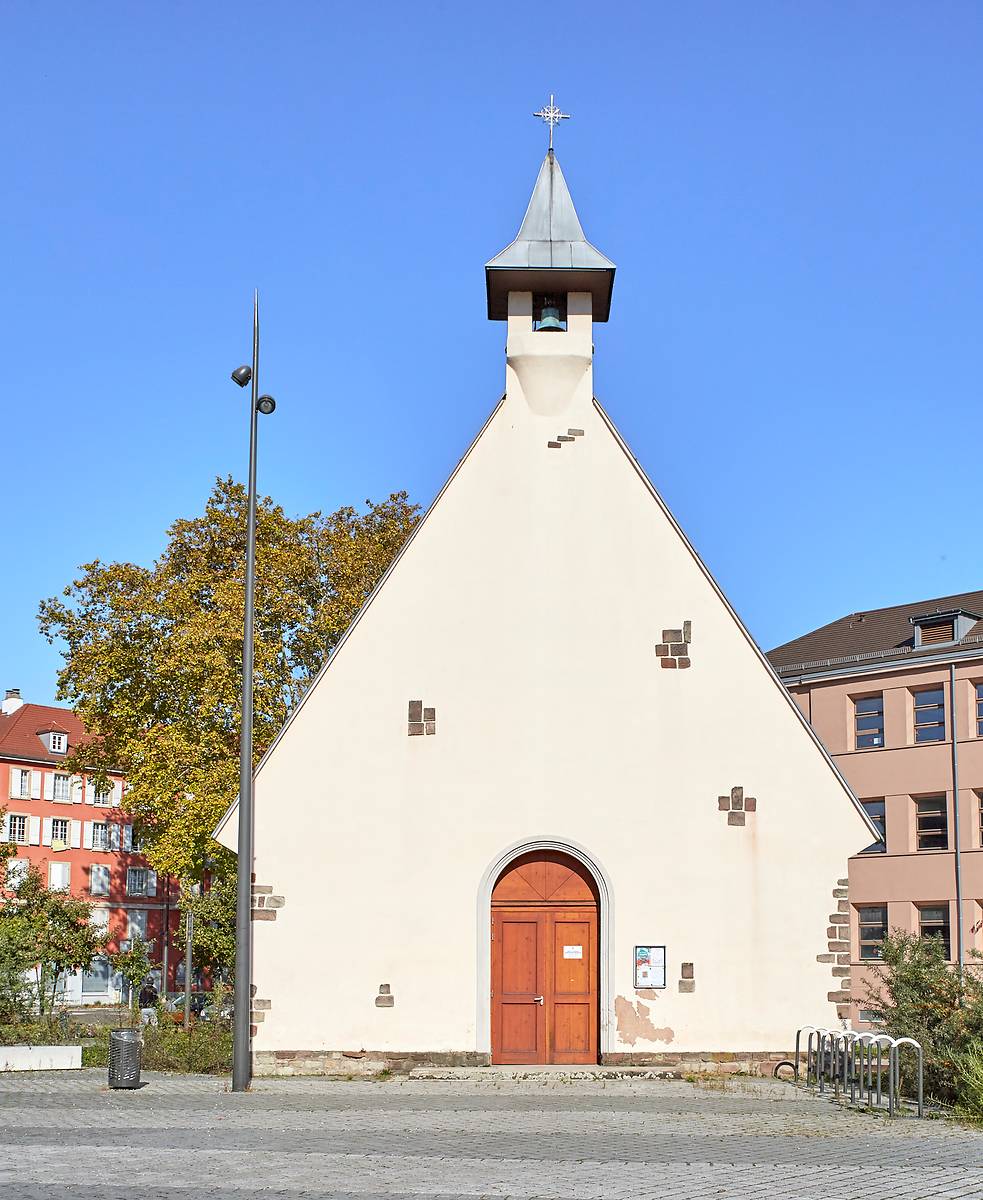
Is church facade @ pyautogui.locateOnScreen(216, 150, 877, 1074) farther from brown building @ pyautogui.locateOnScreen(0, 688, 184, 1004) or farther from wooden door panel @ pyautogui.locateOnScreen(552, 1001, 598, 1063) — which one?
brown building @ pyautogui.locateOnScreen(0, 688, 184, 1004)

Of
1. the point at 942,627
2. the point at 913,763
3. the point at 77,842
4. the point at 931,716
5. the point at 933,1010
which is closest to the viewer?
the point at 933,1010

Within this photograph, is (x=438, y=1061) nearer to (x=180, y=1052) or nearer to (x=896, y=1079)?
(x=180, y=1052)

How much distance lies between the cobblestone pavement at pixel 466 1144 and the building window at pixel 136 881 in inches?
2199

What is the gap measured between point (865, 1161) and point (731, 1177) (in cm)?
149

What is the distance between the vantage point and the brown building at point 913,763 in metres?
45.3

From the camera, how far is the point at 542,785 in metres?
21.1

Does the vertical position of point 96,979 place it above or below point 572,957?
below

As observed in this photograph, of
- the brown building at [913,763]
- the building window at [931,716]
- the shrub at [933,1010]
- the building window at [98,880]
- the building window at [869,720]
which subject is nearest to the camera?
the shrub at [933,1010]

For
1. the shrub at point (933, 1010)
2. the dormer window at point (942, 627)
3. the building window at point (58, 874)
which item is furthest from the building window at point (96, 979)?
the shrub at point (933, 1010)

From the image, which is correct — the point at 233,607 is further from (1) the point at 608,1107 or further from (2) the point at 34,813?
(2) the point at 34,813

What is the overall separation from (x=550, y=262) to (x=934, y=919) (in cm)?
2959

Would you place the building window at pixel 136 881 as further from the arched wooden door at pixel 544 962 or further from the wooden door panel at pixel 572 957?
the wooden door panel at pixel 572 957

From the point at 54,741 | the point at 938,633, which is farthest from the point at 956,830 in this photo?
the point at 54,741

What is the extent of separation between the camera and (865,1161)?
1248cm
